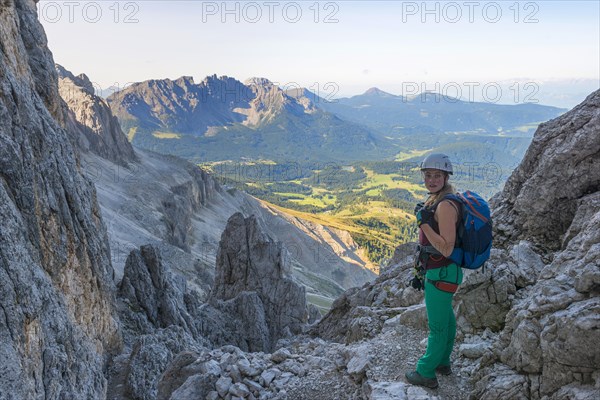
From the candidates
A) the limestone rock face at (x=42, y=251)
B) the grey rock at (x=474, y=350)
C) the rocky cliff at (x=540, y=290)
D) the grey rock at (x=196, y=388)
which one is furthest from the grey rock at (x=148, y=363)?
the grey rock at (x=474, y=350)

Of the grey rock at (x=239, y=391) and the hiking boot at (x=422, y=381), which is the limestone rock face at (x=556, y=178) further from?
the grey rock at (x=239, y=391)

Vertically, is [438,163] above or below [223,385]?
above

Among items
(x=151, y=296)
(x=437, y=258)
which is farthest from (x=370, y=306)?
(x=151, y=296)

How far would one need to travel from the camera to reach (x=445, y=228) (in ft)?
30.6

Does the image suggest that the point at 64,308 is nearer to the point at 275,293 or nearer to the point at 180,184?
the point at 275,293

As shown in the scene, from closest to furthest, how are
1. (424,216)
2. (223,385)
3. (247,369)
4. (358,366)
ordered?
(424,216) < (358,366) < (223,385) < (247,369)

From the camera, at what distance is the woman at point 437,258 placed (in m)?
9.34

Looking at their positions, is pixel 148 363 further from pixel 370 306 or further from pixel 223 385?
pixel 223 385

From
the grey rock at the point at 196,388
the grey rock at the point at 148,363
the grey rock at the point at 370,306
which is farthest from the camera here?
the grey rock at the point at 148,363

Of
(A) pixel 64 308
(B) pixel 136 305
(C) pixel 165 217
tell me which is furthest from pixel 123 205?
(A) pixel 64 308

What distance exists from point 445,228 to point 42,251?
2516 cm

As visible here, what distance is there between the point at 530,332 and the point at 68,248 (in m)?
29.7

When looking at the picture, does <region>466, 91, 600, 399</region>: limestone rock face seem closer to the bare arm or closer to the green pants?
the green pants

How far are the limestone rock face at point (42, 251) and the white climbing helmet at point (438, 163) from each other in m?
17.7
